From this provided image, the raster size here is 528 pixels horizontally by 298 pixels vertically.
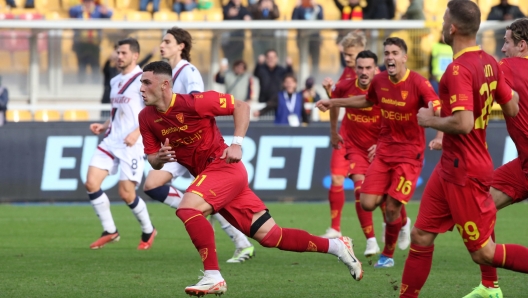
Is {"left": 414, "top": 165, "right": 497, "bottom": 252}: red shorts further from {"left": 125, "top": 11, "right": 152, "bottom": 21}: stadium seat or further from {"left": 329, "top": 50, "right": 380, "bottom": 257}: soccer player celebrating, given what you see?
{"left": 125, "top": 11, "right": 152, "bottom": 21}: stadium seat

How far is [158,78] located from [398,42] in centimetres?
288

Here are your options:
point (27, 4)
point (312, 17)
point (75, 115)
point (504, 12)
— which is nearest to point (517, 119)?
point (75, 115)

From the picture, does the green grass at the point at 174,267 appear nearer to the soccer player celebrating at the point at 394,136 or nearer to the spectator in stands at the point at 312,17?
the soccer player celebrating at the point at 394,136

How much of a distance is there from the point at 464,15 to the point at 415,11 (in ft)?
45.8

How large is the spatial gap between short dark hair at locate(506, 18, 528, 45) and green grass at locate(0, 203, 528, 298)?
2127 millimetres

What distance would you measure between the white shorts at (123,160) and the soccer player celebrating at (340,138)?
232 cm

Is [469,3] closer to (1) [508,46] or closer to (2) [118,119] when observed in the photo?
(1) [508,46]

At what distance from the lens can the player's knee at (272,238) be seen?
7102 mm

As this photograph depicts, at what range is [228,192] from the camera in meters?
7.02

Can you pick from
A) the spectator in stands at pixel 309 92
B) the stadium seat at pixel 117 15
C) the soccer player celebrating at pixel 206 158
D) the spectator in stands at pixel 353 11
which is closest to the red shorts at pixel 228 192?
the soccer player celebrating at pixel 206 158

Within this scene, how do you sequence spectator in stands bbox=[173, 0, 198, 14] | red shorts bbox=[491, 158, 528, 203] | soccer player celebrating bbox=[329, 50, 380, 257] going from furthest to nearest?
spectator in stands bbox=[173, 0, 198, 14], soccer player celebrating bbox=[329, 50, 380, 257], red shorts bbox=[491, 158, 528, 203]

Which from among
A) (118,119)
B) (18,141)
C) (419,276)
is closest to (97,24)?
(18,141)

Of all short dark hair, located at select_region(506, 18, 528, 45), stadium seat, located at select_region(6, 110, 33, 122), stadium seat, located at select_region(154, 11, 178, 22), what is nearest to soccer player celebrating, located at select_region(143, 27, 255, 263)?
short dark hair, located at select_region(506, 18, 528, 45)

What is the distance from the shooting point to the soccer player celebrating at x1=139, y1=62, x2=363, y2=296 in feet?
22.7
